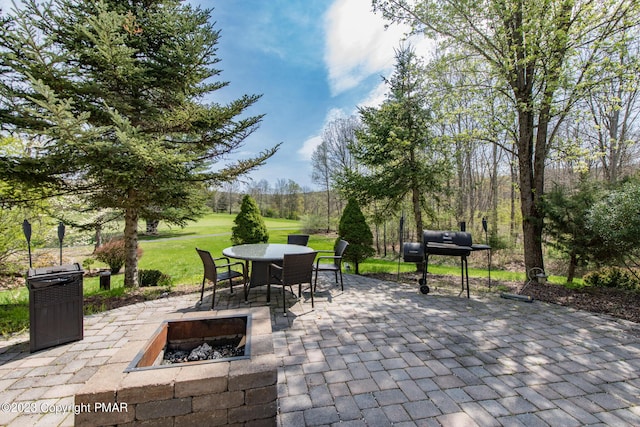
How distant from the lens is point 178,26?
16.8 ft

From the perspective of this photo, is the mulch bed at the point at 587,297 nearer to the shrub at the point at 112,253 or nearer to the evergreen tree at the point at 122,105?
the evergreen tree at the point at 122,105

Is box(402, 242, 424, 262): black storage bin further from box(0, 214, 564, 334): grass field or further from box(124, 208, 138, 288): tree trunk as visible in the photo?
box(124, 208, 138, 288): tree trunk

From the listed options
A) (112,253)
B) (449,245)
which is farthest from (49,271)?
(112,253)

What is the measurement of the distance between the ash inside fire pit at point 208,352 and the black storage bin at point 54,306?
172 centimetres

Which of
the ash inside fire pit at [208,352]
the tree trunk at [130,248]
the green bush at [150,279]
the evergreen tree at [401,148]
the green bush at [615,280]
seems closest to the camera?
the ash inside fire pit at [208,352]

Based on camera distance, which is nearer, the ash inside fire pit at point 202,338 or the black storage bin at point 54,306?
the ash inside fire pit at point 202,338

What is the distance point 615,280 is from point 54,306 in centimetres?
942

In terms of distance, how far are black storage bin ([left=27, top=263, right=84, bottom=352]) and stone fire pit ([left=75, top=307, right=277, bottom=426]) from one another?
175 cm

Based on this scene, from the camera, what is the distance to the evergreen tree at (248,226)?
7.63 m

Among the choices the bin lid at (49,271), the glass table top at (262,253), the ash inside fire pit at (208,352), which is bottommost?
the ash inside fire pit at (208,352)

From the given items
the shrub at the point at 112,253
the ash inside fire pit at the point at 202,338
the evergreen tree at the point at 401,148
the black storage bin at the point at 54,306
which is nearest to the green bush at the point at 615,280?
A: the evergreen tree at the point at 401,148

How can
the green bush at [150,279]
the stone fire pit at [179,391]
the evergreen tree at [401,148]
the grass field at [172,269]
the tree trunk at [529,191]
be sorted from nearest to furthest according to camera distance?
the stone fire pit at [179,391], the grass field at [172,269], the tree trunk at [529,191], the green bush at [150,279], the evergreen tree at [401,148]

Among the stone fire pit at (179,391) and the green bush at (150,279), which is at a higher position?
the stone fire pit at (179,391)

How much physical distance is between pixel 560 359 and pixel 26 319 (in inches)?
261
